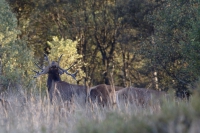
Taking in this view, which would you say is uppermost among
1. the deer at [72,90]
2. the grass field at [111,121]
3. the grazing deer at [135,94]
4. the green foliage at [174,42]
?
the green foliage at [174,42]

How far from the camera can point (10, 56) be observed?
19438 mm

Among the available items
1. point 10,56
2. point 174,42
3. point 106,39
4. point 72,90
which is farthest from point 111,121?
point 106,39

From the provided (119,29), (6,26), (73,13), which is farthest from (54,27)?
(6,26)

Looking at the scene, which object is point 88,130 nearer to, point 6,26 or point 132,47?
point 6,26

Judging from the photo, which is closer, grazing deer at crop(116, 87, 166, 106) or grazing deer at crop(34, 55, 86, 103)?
grazing deer at crop(116, 87, 166, 106)

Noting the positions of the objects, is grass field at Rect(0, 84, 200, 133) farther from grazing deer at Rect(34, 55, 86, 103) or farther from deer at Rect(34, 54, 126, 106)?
grazing deer at Rect(34, 55, 86, 103)

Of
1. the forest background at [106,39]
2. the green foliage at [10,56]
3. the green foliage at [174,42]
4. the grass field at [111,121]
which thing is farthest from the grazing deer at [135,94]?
the green foliage at [10,56]

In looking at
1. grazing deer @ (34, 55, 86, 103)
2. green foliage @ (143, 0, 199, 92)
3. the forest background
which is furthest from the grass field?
green foliage @ (143, 0, 199, 92)

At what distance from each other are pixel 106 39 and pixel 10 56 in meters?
10.5

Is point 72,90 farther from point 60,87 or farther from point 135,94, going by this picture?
point 135,94

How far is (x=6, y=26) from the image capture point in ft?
66.5

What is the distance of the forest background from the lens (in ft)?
53.0

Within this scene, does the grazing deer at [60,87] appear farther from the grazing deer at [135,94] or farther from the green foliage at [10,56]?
the green foliage at [10,56]

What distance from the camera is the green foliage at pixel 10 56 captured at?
1827 centimetres
